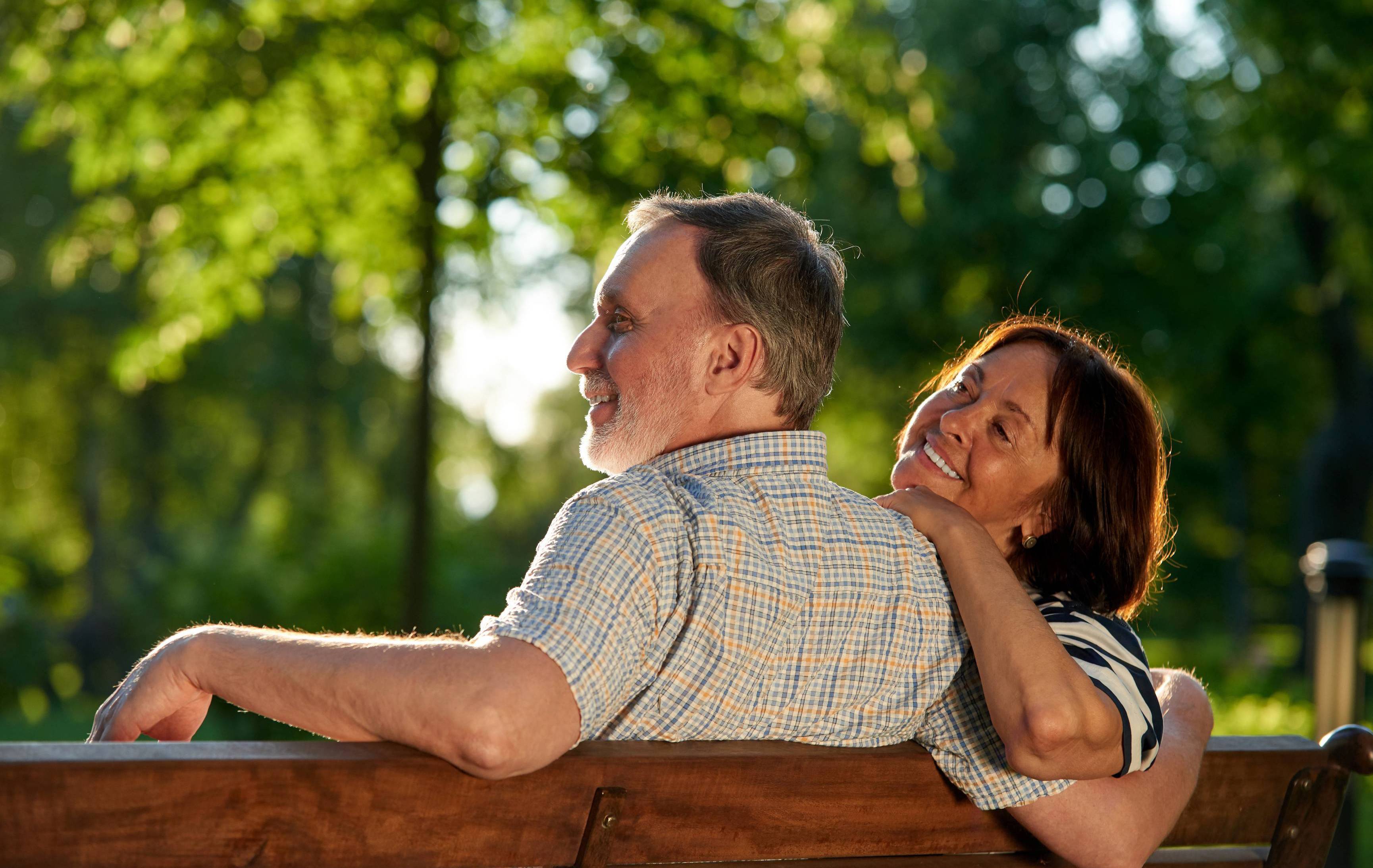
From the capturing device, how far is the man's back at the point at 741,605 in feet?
5.68

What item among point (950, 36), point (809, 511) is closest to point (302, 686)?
point (809, 511)

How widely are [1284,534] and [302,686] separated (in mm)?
33243

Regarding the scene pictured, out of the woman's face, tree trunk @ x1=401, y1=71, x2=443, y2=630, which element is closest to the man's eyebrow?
the woman's face

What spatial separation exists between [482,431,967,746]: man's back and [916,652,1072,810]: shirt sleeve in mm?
47

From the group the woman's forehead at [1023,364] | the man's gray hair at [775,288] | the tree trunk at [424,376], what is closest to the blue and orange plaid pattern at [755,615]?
the man's gray hair at [775,288]

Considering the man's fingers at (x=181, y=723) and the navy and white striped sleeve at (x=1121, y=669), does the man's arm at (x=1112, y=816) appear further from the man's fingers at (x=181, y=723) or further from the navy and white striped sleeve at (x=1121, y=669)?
the man's fingers at (x=181, y=723)

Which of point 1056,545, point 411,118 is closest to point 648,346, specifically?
point 1056,545

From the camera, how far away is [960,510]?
2.14 m

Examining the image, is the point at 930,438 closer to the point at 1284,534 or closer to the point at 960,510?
the point at 960,510

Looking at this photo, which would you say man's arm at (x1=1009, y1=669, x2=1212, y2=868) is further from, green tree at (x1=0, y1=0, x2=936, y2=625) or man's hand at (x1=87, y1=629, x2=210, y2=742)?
green tree at (x1=0, y1=0, x2=936, y2=625)

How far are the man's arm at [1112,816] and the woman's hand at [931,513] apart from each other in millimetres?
428

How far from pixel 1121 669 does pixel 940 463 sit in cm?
61

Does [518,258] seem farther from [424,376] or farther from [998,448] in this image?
[998,448]

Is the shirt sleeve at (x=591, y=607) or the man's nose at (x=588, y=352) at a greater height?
the man's nose at (x=588, y=352)
